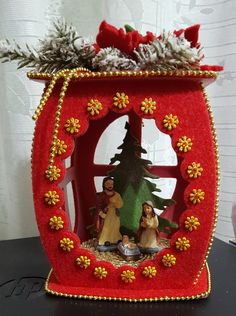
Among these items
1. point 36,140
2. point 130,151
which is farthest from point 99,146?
point 36,140

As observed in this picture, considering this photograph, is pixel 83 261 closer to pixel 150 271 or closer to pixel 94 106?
pixel 150 271

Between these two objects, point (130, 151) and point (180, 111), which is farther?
point (130, 151)

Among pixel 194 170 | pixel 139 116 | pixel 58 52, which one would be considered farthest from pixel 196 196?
pixel 58 52

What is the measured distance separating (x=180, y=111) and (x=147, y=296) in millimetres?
282

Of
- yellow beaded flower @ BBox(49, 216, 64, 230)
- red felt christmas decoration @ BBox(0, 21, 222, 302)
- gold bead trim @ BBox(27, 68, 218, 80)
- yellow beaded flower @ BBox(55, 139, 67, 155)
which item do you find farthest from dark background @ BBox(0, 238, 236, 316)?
gold bead trim @ BBox(27, 68, 218, 80)

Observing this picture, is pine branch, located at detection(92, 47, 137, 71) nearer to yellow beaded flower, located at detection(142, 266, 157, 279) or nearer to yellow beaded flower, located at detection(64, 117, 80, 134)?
yellow beaded flower, located at detection(64, 117, 80, 134)

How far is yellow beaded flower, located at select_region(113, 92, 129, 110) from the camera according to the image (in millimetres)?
522

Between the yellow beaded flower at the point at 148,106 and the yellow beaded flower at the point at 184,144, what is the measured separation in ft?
0.19

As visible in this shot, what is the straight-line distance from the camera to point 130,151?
0.69 m

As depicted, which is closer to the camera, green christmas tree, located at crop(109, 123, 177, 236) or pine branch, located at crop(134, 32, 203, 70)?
pine branch, located at crop(134, 32, 203, 70)

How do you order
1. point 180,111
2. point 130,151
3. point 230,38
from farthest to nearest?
1. point 230,38
2. point 130,151
3. point 180,111

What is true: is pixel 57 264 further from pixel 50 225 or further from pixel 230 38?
pixel 230 38

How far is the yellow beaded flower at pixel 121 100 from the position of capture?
Answer: 52 centimetres

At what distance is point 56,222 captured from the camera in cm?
55
